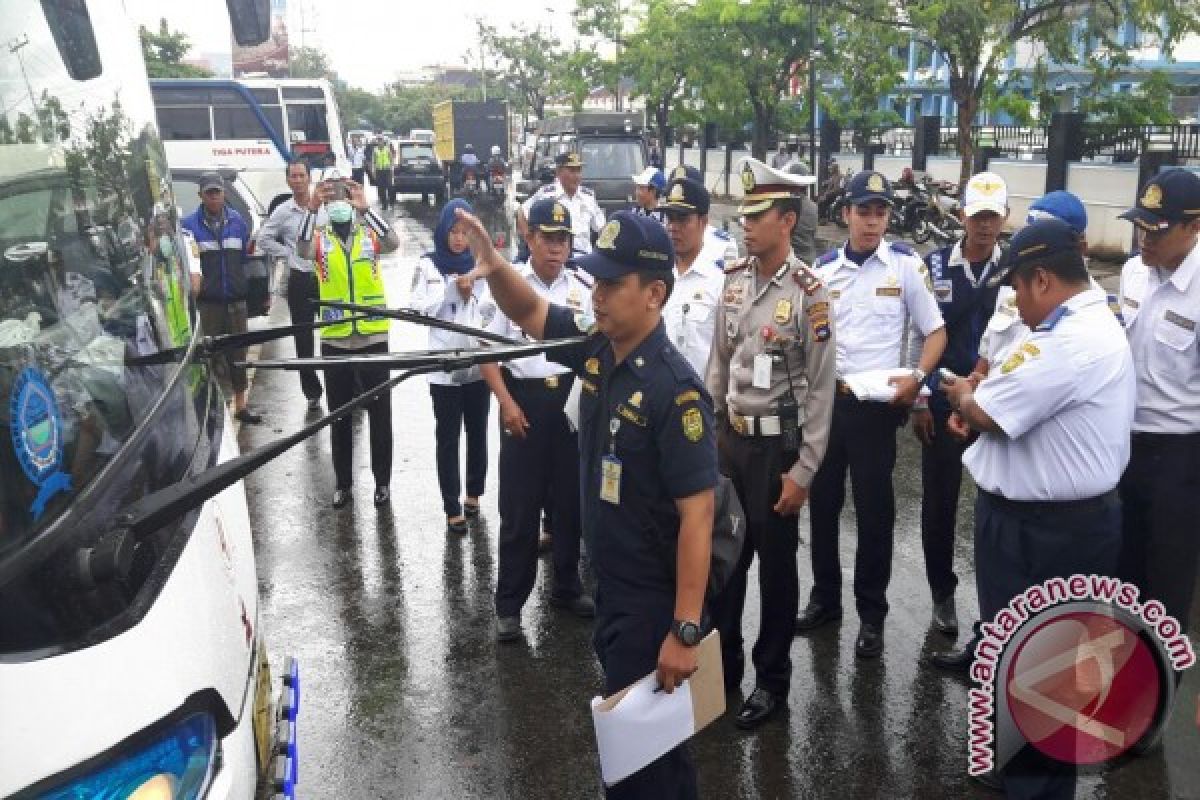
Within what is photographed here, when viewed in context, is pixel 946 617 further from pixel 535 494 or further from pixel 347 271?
pixel 347 271

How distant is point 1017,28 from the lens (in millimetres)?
16516

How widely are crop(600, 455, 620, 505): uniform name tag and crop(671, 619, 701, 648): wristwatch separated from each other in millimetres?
348

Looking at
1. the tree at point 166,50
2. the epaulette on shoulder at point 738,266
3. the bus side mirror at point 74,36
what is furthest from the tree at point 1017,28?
the tree at point 166,50

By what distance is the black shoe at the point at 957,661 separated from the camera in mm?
4230

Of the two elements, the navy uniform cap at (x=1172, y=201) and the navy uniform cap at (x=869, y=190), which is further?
the navy uniform cap at (x=869, y=190)

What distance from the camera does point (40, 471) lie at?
1643 mm

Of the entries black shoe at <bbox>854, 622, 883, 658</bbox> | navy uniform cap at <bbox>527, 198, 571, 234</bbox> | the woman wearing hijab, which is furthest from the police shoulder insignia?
the woman wearing hijab

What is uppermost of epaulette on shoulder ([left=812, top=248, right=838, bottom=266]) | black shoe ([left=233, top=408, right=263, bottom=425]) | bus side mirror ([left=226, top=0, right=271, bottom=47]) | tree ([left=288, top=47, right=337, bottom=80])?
tree ([left=288, top=47, right=337, bottom=80])

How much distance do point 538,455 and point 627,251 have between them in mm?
2156

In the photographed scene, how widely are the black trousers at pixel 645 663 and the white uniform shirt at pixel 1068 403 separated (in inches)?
45.8

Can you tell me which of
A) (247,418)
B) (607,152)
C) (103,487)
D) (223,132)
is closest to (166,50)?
(223,132)

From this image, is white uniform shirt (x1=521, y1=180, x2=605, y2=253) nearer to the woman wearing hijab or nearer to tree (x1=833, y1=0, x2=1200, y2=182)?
the woman wearing hijab

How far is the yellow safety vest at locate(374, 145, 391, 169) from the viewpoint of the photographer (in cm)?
2812

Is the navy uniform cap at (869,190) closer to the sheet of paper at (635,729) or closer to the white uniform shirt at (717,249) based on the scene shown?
the white uniform shirt at (717,249)
